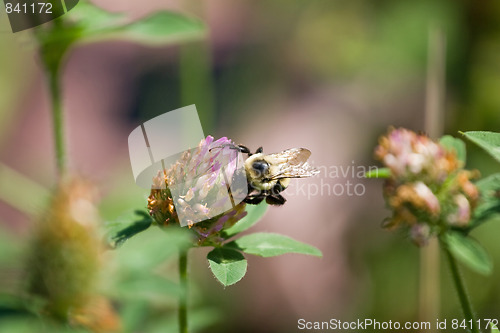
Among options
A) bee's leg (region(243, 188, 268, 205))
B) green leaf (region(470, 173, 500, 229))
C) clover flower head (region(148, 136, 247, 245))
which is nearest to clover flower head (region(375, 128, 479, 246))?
green leaf (region(470, 173, 500, 229))

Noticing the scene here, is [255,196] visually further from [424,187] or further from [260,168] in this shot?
[424,187]

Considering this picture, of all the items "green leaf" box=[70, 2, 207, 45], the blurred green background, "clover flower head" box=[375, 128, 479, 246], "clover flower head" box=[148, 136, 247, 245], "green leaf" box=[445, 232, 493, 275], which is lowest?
the blurred green background

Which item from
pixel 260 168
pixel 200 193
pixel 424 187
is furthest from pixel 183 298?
pixel 424 187

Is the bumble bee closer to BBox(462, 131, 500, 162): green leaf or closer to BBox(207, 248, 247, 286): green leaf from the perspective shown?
BBox(207, 248, 247, 286): green leaf

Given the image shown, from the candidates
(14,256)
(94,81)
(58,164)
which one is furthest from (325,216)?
(14,256)

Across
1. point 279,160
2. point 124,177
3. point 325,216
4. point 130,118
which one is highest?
point 279,160

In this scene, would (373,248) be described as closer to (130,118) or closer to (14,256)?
(130,118)

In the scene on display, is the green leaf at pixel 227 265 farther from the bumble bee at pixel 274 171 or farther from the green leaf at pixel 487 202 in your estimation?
the green leaf at pixel 487 202

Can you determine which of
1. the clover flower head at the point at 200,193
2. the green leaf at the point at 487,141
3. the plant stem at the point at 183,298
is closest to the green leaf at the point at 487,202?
the green leaf at the point at 487,141

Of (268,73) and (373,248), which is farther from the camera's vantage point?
(268,73)
